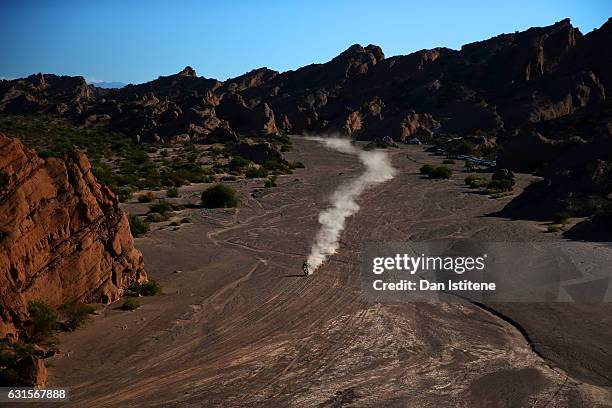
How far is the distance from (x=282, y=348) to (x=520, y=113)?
8432 centimetres

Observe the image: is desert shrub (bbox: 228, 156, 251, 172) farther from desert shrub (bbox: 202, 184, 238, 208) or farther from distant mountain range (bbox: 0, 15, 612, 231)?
distant mountain range (bbox: 0, 15, 612, 231)

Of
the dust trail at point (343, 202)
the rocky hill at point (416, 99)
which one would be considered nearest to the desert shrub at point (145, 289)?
the dust trail at point (343, 202)

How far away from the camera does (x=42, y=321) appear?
1650 centimetres

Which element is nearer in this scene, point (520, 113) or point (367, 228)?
point (367, 228)

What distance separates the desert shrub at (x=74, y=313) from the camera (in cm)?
1756

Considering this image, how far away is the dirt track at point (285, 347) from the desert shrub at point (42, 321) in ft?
1.66

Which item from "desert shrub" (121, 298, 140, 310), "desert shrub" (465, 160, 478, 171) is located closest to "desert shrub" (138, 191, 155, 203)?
"desert shrub" (121, 298, 140, 310)

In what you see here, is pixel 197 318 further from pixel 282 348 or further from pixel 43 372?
pixel 43 372

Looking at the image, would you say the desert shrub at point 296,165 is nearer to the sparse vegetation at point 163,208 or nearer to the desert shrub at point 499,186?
the desert shrub at point 499,186

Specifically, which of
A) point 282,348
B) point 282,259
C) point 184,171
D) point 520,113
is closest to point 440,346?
point 282,348

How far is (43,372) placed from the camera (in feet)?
46.9

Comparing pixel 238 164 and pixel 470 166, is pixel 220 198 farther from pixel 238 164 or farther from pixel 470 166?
pixel 470 166

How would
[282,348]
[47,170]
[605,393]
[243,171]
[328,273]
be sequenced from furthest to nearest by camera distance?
[243,171]
[328,273]
[47,170]
[282,348]
[605,393]

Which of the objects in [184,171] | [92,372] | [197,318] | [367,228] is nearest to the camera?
[92,372]
